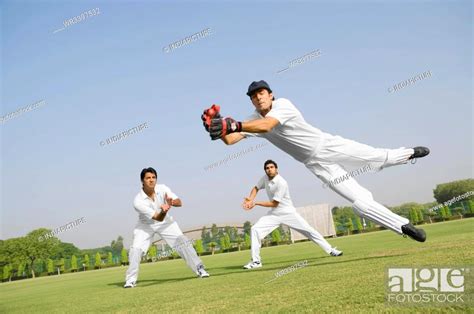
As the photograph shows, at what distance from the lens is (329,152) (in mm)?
5902

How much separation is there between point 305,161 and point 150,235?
4357 mm

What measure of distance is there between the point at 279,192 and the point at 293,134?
12.5 ft

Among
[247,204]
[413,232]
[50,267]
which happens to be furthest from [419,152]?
[50,267]

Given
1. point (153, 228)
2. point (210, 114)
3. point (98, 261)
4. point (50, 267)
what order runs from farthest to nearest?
point (50, 267), point (98, 261), point (153, 228), point (210, 114)

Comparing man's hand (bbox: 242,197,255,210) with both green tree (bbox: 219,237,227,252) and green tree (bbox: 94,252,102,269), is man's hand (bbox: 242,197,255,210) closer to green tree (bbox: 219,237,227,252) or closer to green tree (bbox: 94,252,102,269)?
green tree (bbox: 219,237,227,252)

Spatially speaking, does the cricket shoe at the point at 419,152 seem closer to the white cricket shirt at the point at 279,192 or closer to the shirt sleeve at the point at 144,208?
the white cricket shirt at the point at 279,192

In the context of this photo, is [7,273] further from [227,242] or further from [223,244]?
[227,242]

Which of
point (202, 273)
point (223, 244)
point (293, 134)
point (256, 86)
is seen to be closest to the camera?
point (256, 86)

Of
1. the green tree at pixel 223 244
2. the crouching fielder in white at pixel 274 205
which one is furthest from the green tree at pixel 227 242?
the crouching fielder in white at pixel 274 205

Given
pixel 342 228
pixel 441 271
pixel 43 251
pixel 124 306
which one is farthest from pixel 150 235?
pixel 43 251

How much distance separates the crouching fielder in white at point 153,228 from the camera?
25.9 feet

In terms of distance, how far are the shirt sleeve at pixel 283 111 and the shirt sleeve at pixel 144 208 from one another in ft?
12.2

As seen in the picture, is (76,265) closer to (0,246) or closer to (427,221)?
(0,246)

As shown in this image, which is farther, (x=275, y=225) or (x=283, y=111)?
(x=275, y=225)
